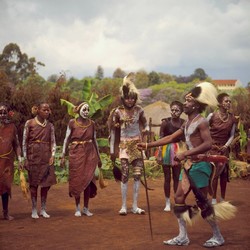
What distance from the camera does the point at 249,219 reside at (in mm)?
6172

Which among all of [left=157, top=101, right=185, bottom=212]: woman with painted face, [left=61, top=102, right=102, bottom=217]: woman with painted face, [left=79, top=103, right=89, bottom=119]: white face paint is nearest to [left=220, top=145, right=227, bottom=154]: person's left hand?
[left=157, top=101, right=185, bottom=212]: woman with painted face

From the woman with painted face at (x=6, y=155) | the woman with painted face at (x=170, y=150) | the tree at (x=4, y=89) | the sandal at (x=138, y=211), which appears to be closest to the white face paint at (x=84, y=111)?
the woman with painted face at (x=6, y=155)

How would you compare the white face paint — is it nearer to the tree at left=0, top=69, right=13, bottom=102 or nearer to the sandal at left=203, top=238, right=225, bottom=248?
the sandal at left=203, top=238, right=225, bottom=248

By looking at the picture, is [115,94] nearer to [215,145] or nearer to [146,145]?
[215,145]

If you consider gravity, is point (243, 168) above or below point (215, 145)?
below

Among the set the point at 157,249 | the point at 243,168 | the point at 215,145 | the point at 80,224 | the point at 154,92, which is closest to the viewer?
the point at 157,249

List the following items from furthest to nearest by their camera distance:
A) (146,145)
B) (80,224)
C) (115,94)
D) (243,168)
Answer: (115,94) → (243,168) → (80,224) → (146,145)

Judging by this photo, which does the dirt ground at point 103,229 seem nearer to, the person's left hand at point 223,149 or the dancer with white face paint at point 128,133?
the dancer with white face paint at point 128,133

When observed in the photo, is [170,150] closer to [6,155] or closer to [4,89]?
[6,155]

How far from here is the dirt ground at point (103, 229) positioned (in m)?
4.81

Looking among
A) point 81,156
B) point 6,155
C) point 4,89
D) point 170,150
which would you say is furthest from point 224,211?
point 4,89

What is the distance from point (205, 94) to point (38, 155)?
9.59 feet

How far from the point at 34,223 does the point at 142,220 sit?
1.56 meters

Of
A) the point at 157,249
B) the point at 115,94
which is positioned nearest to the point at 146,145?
the point at 157,249
